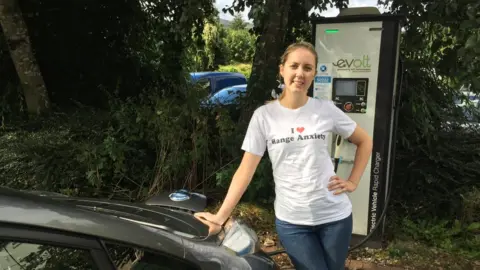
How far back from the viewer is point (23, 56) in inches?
246

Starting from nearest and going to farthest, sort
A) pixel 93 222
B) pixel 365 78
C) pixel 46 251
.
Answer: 1. pixel 46 251
2. pixel 93 222
3. pixel 365 78

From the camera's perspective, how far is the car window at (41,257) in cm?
150

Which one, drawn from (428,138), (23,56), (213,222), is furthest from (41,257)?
(23,56)

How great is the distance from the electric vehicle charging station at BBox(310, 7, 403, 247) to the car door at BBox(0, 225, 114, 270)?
2.46 m

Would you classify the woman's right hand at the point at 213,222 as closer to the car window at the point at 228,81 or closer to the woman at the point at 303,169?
the woman at the point at 303,169

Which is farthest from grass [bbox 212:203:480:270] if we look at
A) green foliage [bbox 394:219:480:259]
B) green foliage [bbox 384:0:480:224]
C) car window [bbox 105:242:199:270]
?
car window [bbox 105:242:199:270]

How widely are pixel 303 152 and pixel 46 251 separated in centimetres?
118

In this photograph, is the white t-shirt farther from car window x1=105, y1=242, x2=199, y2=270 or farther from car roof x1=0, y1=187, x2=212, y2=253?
car window x1=105, y1=242, x2=199, y2=270

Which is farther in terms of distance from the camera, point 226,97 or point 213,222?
point 226,97

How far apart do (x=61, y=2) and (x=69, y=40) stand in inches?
24.4

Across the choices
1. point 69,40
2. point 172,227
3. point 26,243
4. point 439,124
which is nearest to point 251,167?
point 172,227

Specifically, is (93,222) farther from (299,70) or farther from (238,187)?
(299,70)

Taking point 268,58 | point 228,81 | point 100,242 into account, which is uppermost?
point 268,58

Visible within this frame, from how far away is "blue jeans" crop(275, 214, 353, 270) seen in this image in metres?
2.18
